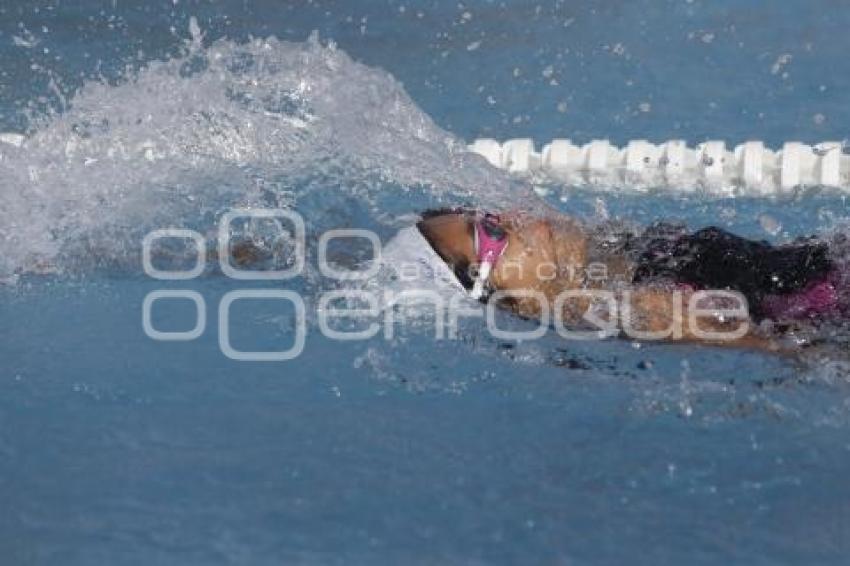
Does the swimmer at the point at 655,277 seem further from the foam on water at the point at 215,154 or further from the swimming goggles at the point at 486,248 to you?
the foam on water at the point at 215,154

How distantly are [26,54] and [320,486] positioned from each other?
302cm

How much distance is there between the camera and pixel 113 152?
3.01 m

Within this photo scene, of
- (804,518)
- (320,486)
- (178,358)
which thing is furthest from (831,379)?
(178,358)

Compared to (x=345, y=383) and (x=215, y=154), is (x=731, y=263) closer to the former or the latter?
(x=345, y=383)

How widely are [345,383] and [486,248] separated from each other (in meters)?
0.35

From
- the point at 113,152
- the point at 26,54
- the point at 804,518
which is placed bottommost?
the point at 804,518

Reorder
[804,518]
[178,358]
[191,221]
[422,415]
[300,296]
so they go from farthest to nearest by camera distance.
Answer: [191,221] < [300,296] < [178,358] < [422,415] < [804,518]

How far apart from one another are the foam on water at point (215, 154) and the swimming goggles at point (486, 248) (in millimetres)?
318

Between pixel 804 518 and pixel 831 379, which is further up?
pixel 831 379

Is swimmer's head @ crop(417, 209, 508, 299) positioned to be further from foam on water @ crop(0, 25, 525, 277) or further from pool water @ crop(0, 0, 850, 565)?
foam on water @ crop(0, 25, 525, 277)

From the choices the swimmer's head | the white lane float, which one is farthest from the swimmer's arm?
the white lane float

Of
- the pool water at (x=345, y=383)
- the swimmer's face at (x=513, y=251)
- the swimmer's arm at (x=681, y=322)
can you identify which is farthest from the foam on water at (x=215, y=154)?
the swimmer's arm at (x=681, y=322)

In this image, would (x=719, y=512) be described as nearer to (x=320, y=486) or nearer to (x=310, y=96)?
(x=320, y=486)

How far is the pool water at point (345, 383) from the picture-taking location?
171 cm
